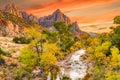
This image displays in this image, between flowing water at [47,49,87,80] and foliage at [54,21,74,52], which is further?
foliage at [54,21,74,52]

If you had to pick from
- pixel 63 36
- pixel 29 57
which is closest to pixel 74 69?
pixel 29 57

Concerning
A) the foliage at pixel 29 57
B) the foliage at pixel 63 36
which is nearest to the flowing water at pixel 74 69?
the foliage at pixel 29 57

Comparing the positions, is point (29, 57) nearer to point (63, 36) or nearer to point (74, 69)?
point (74, 69)

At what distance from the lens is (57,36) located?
138750 millimetres

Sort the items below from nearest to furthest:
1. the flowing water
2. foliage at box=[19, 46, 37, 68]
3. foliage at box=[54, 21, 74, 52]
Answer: foliage at box=[19, 46, 37, 68] < the flowing water < foliage at box=[54, 21, 74, 52]

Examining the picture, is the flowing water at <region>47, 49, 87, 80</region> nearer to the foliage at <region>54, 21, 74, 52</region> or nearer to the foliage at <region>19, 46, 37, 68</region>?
the foliage at <region>19, 46, 37, 68</region>

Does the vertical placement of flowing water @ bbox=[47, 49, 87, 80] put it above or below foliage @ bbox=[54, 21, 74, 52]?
below

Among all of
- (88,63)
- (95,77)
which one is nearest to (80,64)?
(88,63)

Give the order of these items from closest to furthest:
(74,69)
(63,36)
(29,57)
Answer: (29,57) → (74,69) → (63,36)

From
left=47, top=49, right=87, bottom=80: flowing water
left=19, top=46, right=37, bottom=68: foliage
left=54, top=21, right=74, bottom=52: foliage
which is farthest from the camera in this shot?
left=54, top=21, right=74, bottom=52: foliage

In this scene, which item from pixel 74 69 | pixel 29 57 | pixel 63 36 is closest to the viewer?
pixel 29 57

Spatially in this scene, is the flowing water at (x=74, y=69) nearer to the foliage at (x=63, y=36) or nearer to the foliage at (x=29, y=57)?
the foliage at (x=29, y=57)

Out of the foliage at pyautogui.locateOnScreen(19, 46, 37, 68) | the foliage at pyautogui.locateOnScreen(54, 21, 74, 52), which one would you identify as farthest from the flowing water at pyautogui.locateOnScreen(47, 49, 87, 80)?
the foliage at pyautogui.locateOnScreen(54, 21, 74, 52)

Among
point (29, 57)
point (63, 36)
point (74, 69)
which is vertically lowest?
point (74, 69)
